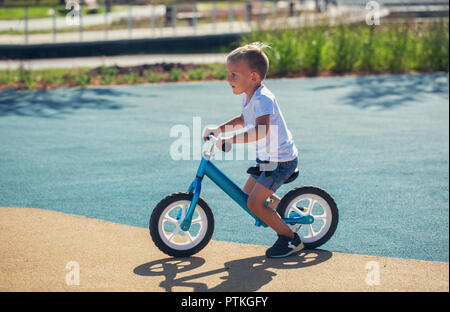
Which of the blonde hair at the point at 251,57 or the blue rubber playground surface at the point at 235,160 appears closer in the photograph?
the blonde hair at the point at 251,57

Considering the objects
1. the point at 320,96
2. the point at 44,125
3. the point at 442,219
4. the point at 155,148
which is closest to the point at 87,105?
the point at 44,125

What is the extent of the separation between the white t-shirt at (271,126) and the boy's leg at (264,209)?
0.23 m

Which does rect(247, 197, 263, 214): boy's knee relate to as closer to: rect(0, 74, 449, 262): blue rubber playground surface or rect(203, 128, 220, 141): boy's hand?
rect(203, 128, 220, 141): boy's hand

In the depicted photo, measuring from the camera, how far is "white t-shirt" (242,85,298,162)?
4.32 m

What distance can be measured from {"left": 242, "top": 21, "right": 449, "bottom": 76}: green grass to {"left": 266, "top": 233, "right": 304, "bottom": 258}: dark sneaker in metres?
10.5

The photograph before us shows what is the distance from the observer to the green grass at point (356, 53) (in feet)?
49.4

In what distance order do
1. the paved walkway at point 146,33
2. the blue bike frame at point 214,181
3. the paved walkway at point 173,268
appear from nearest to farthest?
the paved walkway at point 173,268 < the blue bike frame at point 214,181 < the paved walkway at point 146,33

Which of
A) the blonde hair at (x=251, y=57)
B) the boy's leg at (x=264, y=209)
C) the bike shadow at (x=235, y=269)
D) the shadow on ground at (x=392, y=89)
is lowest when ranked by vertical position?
the bike shadow at (x=235, y=269)

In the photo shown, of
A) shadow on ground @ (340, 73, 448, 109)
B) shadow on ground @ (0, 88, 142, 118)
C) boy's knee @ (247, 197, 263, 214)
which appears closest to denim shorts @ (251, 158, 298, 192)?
boy's knee @ (247, 197, 263, 214)

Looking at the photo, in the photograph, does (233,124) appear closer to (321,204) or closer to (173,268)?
(321,204)

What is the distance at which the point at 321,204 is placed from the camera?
486cm

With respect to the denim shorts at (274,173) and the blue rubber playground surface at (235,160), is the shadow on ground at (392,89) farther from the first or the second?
the denim shorts at (274,173)

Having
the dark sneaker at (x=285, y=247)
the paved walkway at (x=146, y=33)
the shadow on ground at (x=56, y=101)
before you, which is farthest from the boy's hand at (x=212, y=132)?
the paved walkway at (x=146, y=33)

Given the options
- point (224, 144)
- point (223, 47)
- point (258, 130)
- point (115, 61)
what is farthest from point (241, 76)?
point (223, 47)
